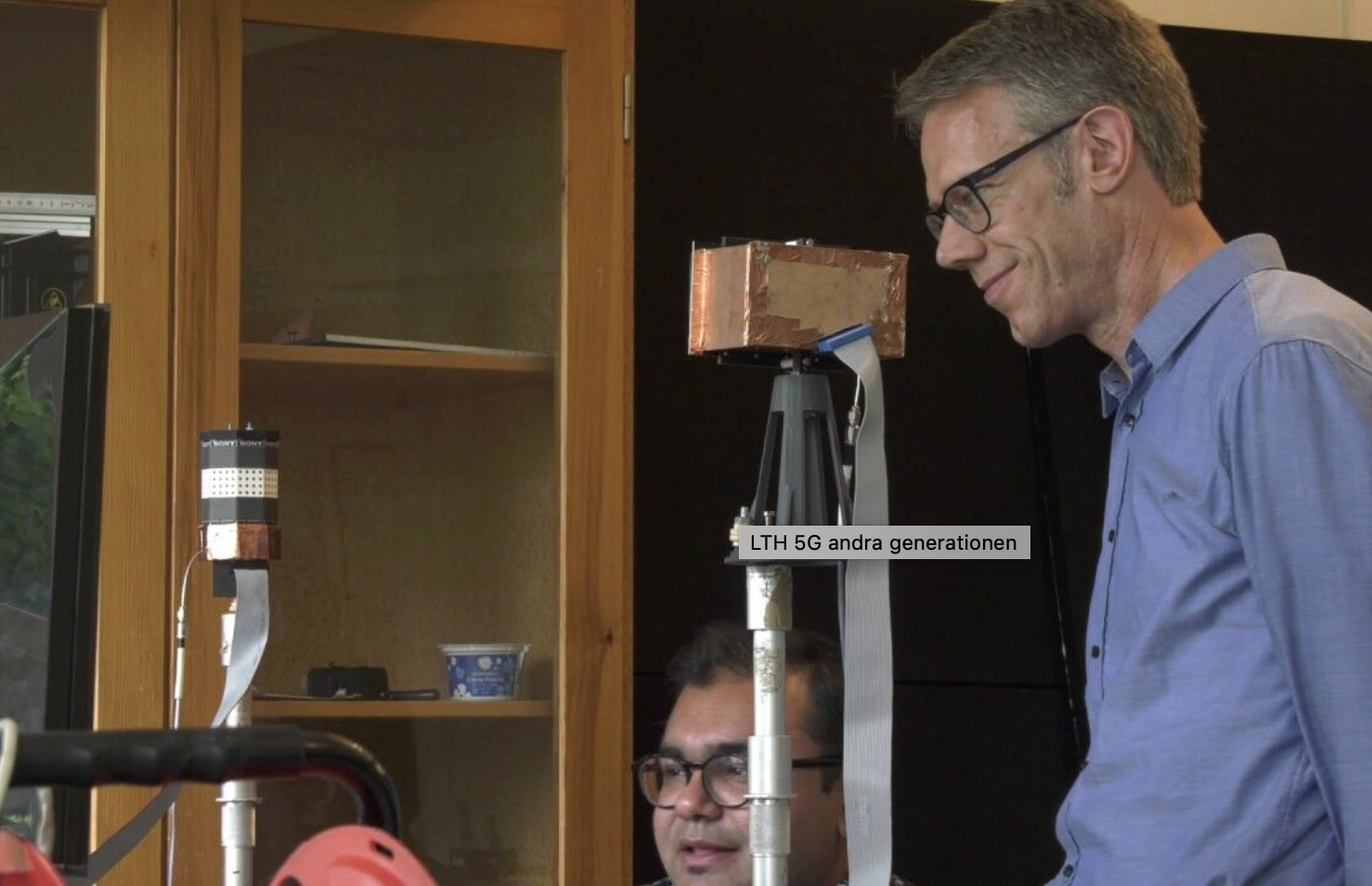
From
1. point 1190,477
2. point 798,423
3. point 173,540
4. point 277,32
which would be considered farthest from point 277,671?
point 1190,477

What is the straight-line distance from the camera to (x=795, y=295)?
1.16 m

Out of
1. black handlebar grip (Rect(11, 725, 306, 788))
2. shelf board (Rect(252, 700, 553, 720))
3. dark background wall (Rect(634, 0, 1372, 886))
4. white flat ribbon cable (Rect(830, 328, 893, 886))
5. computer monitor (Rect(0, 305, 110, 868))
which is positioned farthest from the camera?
dark background wall (Rect(634, 0, 1372, 886))

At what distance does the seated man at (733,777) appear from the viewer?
1866 millimetres

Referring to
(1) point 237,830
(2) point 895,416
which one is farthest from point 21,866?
(2) point 895,416

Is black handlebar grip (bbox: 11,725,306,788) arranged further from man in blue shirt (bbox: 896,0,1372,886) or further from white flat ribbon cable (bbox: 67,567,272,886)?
man in blue shirt (bbox: 896,0,1372,886)

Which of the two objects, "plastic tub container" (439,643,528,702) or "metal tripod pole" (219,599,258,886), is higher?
"plastic tub container" (439,643,528,702)

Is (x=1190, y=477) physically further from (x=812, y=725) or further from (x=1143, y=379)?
(x=812, y=725)

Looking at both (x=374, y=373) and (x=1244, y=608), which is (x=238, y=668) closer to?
(x=1244, y=608)

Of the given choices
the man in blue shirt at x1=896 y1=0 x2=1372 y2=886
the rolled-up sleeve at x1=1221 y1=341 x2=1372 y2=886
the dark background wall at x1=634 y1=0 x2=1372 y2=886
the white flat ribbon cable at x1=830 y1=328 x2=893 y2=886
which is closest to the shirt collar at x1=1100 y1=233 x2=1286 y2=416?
the man in blue shirt at x1=896 y1=0 x2=1372 y2=886

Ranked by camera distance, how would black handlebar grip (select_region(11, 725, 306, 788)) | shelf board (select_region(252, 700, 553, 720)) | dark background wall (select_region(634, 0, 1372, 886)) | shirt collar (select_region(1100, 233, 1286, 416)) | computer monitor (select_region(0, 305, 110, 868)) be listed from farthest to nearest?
dark background wall (select_region(634, 0, 1372, 886)), shelf board (select_region(252, 700, 553, 720)), shirt collar (select_region(1100, 233, 1286, 416)), computer monitor (select_region(0, 305, 110, 868)), black handlebar grip (select_region(11, 725, 306, 788))

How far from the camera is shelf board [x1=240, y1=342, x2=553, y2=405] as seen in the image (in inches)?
72.9

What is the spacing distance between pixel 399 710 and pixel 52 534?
3.20 ft

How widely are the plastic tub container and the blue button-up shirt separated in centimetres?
79

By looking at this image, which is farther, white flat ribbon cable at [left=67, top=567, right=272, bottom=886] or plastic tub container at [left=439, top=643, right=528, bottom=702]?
plastic tub container at [left=439, top=643, right=528, bottom=702]
